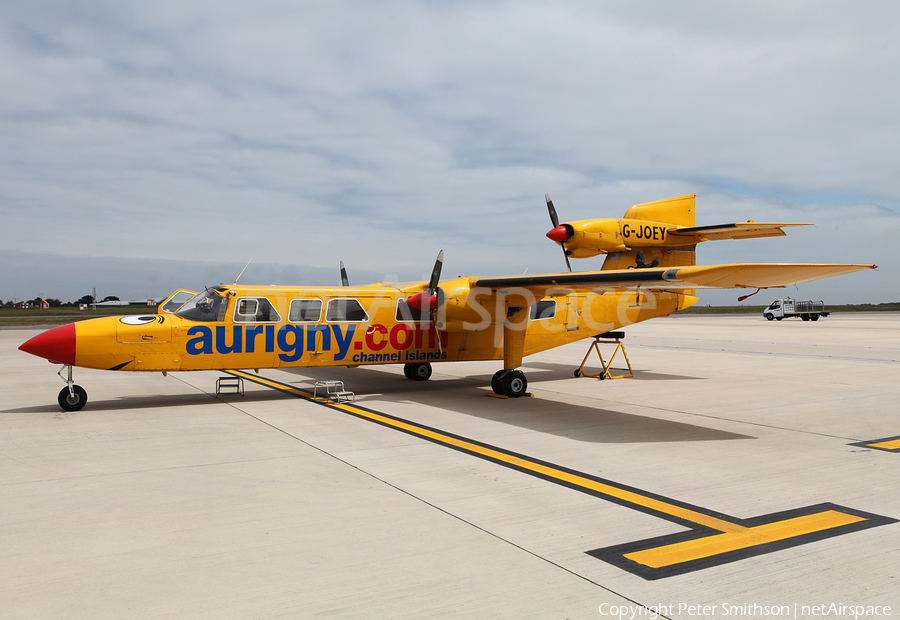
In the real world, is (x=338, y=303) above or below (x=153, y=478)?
above

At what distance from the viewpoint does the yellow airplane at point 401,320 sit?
34.4 ft

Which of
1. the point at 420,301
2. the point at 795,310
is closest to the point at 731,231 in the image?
the point at 420,301

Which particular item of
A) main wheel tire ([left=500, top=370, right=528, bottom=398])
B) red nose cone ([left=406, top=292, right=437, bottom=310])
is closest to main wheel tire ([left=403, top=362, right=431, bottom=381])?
red nose cone ([left=406, top=292, right=437, bottom=310])

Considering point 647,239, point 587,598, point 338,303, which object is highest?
point 647,239

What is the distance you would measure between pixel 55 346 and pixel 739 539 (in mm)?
10896

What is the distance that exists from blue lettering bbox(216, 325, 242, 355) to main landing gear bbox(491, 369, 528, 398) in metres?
5.52

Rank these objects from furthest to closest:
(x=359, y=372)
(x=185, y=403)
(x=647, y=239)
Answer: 1. (x=359, y=372)
2. (x=647, y=239)
3. (x=185, y=403)

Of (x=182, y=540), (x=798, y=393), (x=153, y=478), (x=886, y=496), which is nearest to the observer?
(x=182, y=540)

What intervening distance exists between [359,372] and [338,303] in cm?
556

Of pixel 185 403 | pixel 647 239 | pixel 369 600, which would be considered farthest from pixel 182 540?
pixel 647 239

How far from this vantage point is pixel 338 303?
12594 millimetres

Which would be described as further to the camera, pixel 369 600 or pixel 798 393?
pixel 798 393

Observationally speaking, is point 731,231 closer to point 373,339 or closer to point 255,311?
point 373,339

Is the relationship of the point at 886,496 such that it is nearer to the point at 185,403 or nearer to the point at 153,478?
the point at 153,478
